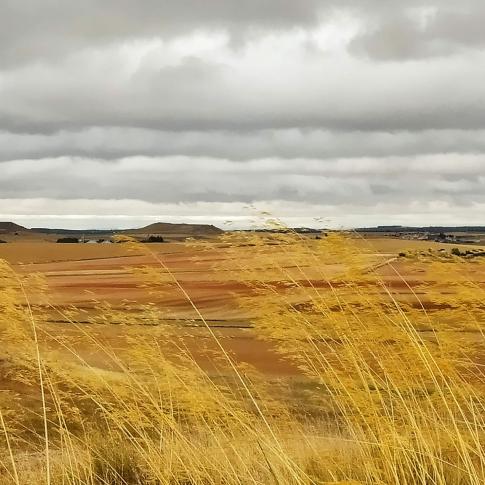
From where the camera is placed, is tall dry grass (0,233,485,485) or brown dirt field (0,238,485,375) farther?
brown dirt field (0,238,485,375)

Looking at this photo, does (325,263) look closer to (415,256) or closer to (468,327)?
(415,256)

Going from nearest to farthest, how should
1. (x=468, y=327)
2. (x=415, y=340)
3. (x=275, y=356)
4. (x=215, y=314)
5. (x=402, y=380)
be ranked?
1. (x=415, y=340)
2. (x=402, y=380)
3. (x=468, y=327)
4. (x=275, y=356)
5. (x=215, y=314)

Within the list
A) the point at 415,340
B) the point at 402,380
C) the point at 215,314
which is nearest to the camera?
the point at 415,340

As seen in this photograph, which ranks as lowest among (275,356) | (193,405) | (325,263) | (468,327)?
(275,356)

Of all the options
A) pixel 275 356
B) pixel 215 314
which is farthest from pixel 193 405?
pixel 215 314

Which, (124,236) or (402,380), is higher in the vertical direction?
(124,236)

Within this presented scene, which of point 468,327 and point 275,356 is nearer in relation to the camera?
point 468,327

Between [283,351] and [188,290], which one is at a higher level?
[283,351]

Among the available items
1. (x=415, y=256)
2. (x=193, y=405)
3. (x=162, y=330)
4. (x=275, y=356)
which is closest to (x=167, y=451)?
(x=193, y=405)

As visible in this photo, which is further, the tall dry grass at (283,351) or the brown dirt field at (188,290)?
the brown dirt field at (188,290)

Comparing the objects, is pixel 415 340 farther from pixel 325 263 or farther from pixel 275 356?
pixel 275 356

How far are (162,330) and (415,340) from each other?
5.76ft

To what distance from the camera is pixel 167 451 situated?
4457 millimetres

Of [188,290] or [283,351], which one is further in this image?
[188,290]
